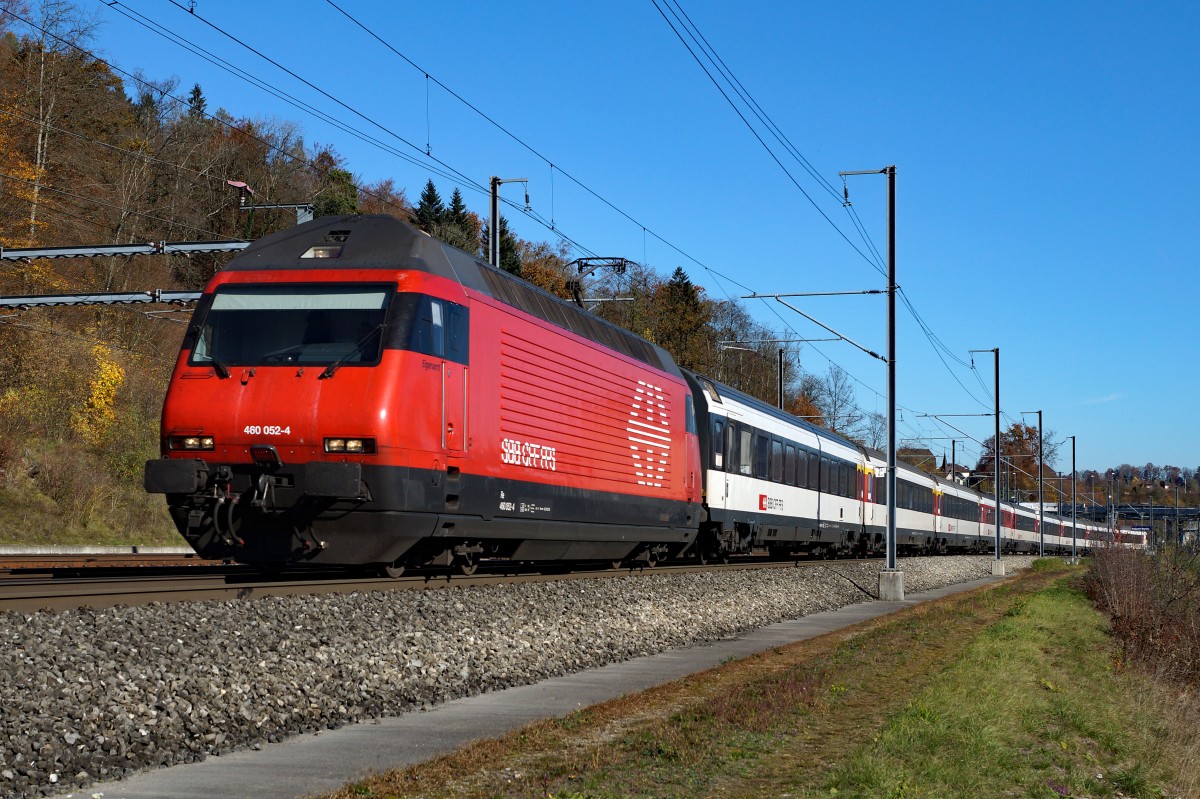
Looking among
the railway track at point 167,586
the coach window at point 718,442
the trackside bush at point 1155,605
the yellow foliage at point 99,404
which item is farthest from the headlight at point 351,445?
the yellow foliage at point 99,404

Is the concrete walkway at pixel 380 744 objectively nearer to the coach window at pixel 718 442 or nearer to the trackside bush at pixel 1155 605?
the trackside bush at pixel 1155 605

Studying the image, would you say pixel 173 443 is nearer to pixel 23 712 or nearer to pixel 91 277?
pixel 23 712

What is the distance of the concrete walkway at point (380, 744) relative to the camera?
7406 millimetres

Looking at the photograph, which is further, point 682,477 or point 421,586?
point 682,477

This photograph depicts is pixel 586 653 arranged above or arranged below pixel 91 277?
below

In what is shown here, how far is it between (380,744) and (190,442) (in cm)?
597

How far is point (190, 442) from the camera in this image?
1375cm

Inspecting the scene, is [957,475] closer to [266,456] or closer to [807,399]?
[807,399]

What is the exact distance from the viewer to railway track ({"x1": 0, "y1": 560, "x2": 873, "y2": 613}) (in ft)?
33.7

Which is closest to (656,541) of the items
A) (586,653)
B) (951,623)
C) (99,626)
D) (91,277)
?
(951,623)

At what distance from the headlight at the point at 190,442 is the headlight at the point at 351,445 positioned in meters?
1.39

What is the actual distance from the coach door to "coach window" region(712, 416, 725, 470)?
45.7 feet

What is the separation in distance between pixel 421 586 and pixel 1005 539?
67.3 m

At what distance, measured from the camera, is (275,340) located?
14.1 m
